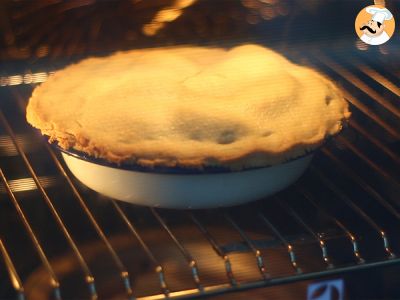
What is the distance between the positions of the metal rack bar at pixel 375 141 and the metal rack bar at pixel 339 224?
14 centimetres

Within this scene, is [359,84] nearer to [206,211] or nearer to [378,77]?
[378,77]

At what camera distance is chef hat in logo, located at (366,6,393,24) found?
77 cm

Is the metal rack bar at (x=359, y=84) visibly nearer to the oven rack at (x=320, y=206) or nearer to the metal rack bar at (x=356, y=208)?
the oven rack at (x=320, y=206)

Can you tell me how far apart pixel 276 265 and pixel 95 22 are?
1.34 feet

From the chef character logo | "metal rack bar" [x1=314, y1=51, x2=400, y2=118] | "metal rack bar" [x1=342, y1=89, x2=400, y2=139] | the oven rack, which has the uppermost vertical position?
the chef character logo

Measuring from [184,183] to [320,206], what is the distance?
0.74ft

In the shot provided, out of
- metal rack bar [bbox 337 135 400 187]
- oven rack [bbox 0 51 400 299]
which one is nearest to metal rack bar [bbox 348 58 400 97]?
oven rack [bbox 0 51 400 299]

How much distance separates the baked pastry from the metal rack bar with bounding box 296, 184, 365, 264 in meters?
0.12

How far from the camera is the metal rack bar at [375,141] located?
88 centimetres

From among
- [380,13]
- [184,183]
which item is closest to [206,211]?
[184,183]

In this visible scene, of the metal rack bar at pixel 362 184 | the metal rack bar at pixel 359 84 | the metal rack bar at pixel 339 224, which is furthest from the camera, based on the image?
the metal rack bar at pixel 359 84

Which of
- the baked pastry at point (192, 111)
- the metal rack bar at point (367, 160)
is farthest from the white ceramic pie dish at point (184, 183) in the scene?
the metal rack bar at point (367, 160)

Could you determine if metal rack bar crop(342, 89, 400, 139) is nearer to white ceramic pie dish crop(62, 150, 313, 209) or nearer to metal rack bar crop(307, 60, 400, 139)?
metal rack bar crop(307, 60, 400, 139)

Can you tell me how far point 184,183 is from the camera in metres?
0.73
